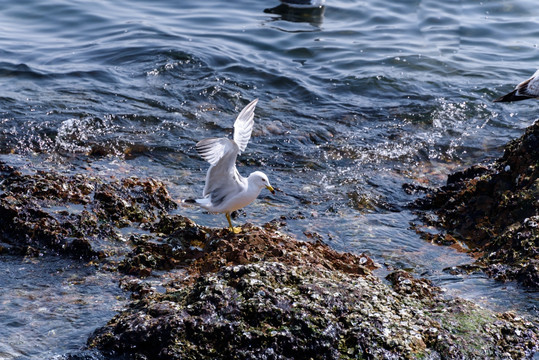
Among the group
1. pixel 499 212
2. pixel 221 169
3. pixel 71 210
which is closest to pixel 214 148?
pixel 221 169

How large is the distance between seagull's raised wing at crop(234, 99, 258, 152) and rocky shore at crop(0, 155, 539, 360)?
0.99 meters

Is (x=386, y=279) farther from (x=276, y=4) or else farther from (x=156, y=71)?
(x=276, y=4)

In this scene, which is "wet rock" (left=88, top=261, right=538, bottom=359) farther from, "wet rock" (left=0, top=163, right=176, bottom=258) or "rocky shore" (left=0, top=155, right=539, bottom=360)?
"wet rock" (left=0, top=163, right=176, bottom=258)

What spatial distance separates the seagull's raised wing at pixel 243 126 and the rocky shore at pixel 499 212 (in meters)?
1.93

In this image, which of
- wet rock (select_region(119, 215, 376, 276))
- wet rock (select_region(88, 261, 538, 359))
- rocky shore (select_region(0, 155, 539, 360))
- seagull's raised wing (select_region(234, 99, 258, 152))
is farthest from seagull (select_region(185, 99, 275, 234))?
A: wet rock (select_region(88, 261, 538, 359))

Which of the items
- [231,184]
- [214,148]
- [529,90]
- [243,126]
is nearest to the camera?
[214,148]

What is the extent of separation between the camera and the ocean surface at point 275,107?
5.21 metres

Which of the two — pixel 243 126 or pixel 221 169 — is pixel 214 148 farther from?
pixel 243 126

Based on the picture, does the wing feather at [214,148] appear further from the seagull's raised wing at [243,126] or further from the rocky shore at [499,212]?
the rocky shore at [499,212]

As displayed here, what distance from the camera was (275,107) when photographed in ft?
33.5

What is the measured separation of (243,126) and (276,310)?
251 cm

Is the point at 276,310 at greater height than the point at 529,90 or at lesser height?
lesser

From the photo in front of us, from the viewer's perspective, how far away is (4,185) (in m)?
5.95

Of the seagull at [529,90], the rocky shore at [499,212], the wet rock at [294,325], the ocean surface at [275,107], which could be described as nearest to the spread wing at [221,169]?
the ocean surface at [275,107]
